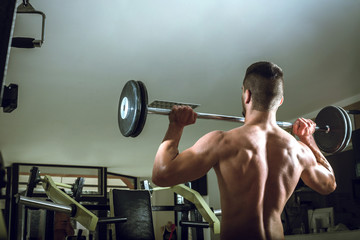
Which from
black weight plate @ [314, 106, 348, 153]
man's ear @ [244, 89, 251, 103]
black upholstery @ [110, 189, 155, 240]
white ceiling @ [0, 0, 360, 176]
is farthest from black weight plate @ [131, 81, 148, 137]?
black upholstery @ [110, 189, 155, 240]

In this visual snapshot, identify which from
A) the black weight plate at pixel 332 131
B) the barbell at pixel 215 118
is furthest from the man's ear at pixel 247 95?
the black weight plate at pixel 332 131

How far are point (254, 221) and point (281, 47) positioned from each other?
3.20 meters

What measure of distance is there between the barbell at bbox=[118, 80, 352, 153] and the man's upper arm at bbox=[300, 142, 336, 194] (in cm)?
32

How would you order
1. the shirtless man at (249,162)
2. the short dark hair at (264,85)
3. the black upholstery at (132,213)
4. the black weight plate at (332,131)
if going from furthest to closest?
the black upholstery at (132,213)
the black weight plate at (332,131)
the short dark hair at (264,85)
the shirtless man at (249,162)

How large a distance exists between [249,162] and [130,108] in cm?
60

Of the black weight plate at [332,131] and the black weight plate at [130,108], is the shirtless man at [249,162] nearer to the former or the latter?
the black weight plate at [130,108]

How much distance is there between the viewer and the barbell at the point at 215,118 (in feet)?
5.93

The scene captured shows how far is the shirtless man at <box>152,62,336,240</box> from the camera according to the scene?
1.60 metres

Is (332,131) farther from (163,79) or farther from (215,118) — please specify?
(163,79)

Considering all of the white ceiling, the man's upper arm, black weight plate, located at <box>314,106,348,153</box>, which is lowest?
the man's upper arm

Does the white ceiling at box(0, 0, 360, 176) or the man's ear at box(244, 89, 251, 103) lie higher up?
the white ceiling at box(0, 0, 360, 176)

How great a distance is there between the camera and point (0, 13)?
29.7 inches

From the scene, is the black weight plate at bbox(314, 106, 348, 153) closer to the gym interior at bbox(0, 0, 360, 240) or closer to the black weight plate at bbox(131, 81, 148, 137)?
the gym interior at bbox(0, 0, 360, 240)

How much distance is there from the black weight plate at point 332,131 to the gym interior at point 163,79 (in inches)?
0.4
